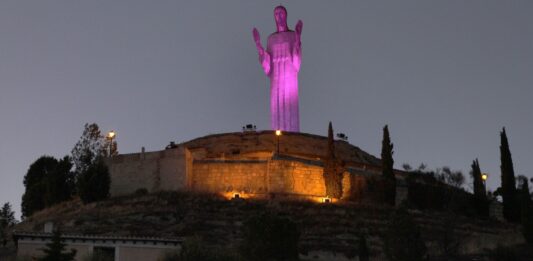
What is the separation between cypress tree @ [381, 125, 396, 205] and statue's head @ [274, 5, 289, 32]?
57.0ft

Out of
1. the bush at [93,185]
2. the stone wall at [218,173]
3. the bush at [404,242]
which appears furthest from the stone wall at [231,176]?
the bush at [404,242]

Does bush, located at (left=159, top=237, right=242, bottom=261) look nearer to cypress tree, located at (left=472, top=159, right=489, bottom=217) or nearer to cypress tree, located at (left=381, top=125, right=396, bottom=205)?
cypress tree, located at (left=381, top=125, right=396, bottom=205)

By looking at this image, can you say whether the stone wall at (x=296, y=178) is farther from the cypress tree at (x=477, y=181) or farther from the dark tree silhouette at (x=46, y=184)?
the dark tree silhouette at (x=46, y=184)

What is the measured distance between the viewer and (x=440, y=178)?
56812mm

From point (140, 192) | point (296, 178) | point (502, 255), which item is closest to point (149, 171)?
point (140, 192)

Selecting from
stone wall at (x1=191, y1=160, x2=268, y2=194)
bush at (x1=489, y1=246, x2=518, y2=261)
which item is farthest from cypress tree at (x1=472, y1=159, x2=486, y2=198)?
bush at (x1=489, y1=246, x2=518, y2=261)

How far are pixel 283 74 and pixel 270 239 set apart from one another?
32353 millimetres

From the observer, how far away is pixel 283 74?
59375mm

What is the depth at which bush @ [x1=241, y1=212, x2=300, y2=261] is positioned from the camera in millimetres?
28203

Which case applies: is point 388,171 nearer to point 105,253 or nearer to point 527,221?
point 527,221

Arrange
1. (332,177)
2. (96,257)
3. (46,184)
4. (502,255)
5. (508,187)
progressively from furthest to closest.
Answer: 1. (46,184)
2. (508,187)
3. (332,177)
4. (96,257)
5. (502,255)

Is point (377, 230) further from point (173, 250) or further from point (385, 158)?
point (173, 250)

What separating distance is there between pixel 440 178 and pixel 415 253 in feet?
102

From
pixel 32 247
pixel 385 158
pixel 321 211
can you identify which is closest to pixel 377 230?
pixel 321 211
